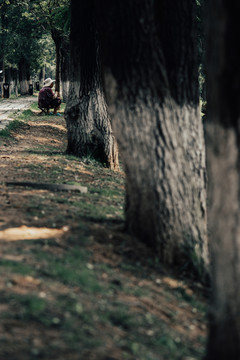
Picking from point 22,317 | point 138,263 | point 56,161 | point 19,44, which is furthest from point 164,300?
point 19,44

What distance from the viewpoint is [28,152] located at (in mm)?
12680

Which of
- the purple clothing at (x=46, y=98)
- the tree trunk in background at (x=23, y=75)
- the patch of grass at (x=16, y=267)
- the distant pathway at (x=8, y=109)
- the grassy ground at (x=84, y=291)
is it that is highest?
the tree trunk in background at (x=23, y=75)

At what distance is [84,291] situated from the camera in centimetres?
429

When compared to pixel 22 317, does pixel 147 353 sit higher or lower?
lower

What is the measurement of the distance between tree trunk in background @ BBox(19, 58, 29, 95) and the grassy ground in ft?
130

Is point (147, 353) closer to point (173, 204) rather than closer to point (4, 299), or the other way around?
point (4, 299)

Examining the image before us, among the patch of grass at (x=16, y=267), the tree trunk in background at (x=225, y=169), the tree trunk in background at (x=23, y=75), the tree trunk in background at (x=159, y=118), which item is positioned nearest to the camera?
the tree trunk in background at (x=225, y=169)

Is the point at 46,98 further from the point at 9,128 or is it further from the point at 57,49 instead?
the point at 57,49

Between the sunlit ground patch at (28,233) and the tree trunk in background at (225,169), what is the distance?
2.33 meters

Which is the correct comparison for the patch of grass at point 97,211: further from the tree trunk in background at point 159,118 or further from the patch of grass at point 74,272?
the patch of grass at point 74,272

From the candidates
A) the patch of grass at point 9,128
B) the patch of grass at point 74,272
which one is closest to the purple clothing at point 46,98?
the patch of grass at point 9,128

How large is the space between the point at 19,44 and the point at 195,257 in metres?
37.4

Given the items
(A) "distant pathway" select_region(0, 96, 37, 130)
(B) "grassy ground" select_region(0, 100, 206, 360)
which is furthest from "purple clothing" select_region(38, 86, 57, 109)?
(B) "grassy ground" select_region(0, 100, 206, 360)

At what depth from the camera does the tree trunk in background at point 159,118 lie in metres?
5.46
